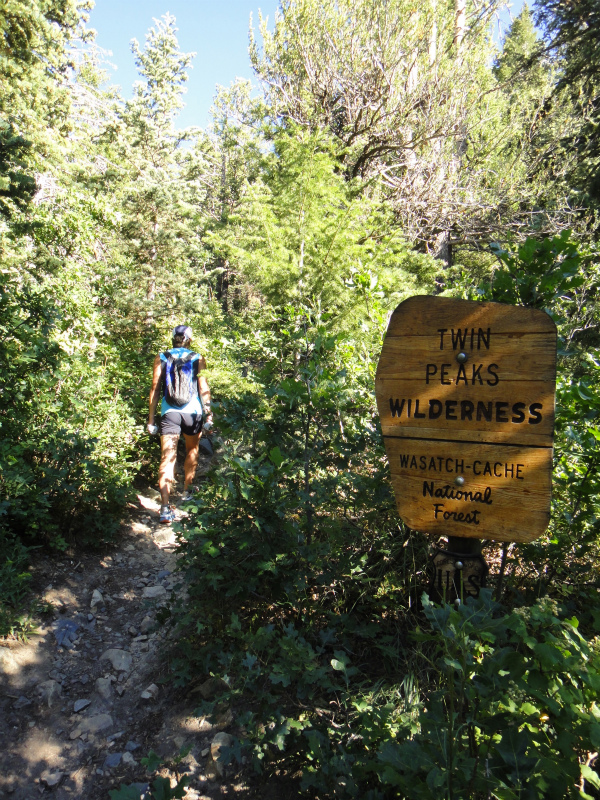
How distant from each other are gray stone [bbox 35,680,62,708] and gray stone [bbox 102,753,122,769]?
0.53 meters

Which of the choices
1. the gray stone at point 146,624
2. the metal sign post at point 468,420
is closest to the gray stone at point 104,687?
the gray stone at point 146,624

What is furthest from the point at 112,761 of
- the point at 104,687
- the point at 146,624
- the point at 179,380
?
the point at 179,380

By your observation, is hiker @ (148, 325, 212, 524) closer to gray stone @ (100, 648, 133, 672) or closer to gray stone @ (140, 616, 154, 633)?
gray stone @ (140, 616, 154, 633)

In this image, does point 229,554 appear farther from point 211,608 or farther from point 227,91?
point 227,91

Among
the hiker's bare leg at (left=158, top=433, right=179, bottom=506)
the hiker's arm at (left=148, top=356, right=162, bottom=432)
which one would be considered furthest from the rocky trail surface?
the hiker's arm at (left=148, top=356, right=162, bottom=432)

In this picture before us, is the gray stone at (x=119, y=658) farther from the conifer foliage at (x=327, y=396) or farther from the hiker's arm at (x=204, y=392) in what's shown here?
the hiker's arm at (x=204, y=392)

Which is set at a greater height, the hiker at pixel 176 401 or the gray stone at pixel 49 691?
the hiker at pixel 176 401

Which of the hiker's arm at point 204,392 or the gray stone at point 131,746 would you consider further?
the hiker's arm at point 204,392

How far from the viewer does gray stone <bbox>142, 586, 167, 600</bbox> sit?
3.75 m

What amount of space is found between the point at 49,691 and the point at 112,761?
635 mm

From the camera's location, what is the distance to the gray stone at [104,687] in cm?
288

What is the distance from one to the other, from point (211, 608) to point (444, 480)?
1.58 metres

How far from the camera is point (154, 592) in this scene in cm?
383

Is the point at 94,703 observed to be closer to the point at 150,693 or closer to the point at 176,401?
the point at 150,693
